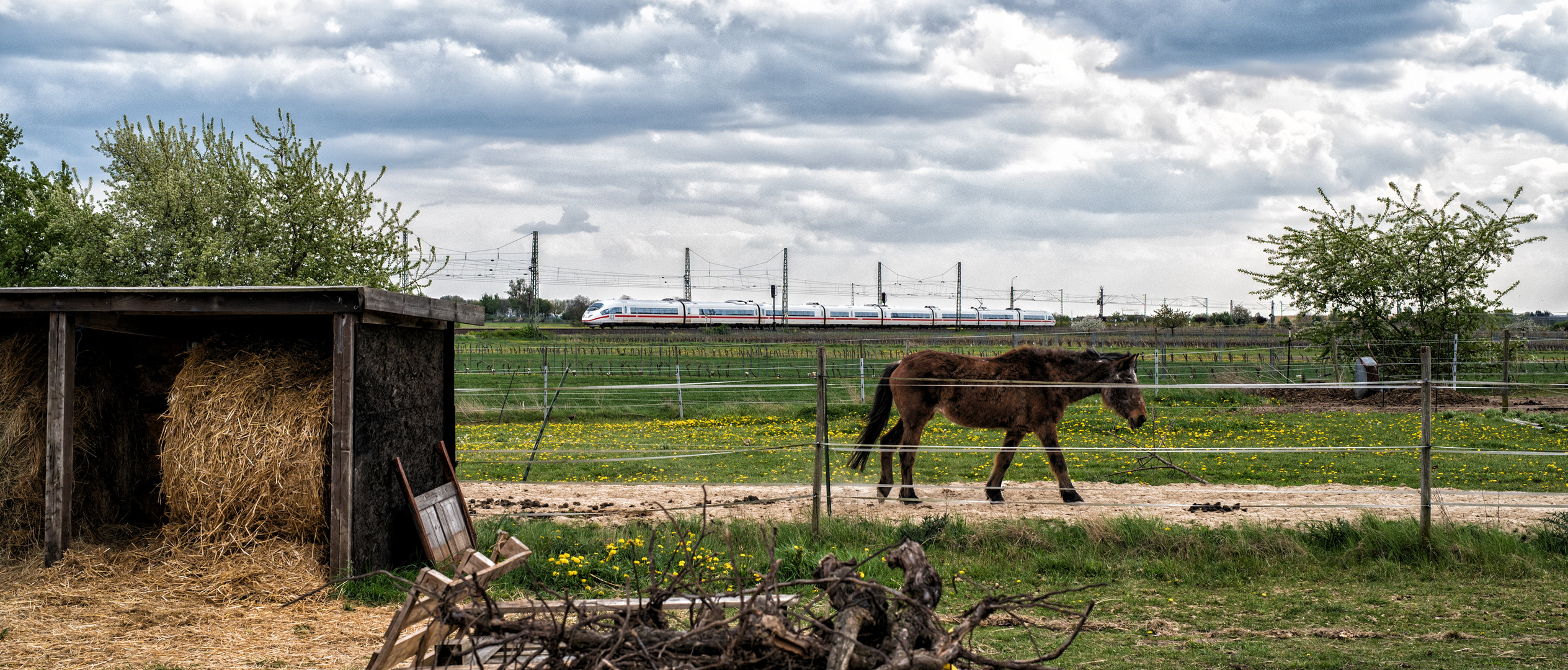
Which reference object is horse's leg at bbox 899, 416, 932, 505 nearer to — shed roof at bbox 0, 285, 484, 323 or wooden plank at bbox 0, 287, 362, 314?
shed roof at bbox 0, 285, 484, 323

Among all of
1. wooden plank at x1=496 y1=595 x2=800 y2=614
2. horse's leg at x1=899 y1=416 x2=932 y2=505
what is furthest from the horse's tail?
wooden plank at x1=496 y1=595 x2=800 y2=614

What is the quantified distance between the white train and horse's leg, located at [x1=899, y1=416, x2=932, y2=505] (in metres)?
35.0

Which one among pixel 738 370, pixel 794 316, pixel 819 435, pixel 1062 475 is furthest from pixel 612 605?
pixel 794 316

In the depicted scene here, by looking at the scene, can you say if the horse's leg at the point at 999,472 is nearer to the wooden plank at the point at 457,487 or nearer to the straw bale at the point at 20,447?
the wooden plank at the point at 457,487

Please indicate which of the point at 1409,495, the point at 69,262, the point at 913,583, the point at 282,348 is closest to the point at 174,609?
the point at 282,348

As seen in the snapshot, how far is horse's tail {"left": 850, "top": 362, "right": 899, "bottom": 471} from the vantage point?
944 cm

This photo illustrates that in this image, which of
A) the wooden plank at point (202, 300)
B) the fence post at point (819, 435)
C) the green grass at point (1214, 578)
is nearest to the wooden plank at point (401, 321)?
the wooden plank at point (202, 300)

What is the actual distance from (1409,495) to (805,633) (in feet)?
28.2

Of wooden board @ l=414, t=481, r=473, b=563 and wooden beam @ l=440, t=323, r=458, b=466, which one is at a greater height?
wooden beam @ l=440, t=323, r=458, b=466

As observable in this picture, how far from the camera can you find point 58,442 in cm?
600

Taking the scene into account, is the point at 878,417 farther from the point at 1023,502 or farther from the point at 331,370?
the point at 331,370

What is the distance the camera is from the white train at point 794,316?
44.1 m

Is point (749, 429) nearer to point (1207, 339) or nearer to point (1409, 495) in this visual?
point (1409, 495)

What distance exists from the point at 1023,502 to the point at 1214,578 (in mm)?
→ 2585
